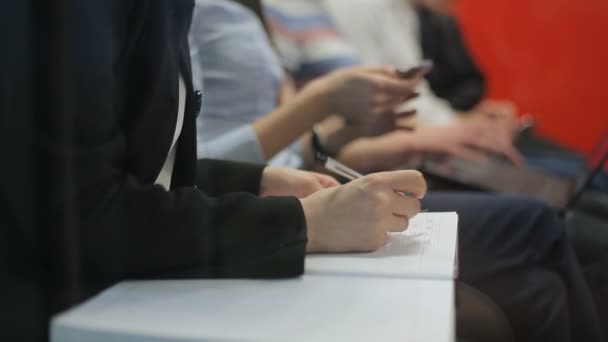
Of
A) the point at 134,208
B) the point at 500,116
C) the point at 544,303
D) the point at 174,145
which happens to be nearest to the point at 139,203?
the point at 134,208

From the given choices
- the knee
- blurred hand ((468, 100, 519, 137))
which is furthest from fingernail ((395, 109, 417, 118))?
blurred hand ((468, 100, 519, 137))

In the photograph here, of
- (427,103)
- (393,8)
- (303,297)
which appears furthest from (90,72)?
(393,8)

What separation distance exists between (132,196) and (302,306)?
0.48ft

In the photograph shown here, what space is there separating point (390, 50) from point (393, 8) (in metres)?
0.14

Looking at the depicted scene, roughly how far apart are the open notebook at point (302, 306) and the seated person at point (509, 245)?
136 millimetres

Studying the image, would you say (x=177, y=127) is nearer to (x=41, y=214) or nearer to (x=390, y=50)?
(x=41, y=214)

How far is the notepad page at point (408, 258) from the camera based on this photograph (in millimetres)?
485

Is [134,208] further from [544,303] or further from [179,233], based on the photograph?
[544,303]

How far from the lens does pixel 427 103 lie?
1533 millimetres

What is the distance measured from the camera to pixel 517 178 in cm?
109

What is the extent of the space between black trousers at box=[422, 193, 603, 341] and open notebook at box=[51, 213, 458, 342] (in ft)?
0.52

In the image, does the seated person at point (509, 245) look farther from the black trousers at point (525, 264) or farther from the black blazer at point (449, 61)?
the black blazer at point (449, 61)

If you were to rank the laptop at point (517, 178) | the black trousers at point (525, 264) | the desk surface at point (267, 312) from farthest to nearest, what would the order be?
the laptop at point (517, 178) < the black trousers at point (525, 264) < the desk surface at point (267, 312)

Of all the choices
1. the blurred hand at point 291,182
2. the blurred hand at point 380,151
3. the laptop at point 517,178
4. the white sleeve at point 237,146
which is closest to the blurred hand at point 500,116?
the laptop at point 517,178
